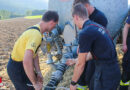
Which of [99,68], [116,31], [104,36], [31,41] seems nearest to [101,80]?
[99,68]

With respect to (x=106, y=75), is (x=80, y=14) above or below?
above

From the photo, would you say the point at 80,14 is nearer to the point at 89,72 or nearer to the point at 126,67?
the point at 89,72

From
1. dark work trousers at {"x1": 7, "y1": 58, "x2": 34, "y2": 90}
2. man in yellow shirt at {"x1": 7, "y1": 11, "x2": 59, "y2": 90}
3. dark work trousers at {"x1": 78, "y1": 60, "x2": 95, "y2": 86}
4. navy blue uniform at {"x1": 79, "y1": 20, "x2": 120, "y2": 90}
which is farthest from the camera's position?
dark work trousers at {"x1": 78, "y1": 60, "x2": 95, "y2": 86}

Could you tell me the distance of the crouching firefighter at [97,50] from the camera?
2150 millimetres

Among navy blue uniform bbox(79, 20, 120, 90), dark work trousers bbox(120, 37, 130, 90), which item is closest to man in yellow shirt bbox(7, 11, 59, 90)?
A: navy blue uniform bbox(79, 20, 120, 90)

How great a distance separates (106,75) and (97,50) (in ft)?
1.16

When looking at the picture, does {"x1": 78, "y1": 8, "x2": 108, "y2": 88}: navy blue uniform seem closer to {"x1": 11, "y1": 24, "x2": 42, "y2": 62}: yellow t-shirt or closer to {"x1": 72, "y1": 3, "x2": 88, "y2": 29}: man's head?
{"x1": 72, "y1": 3, "x2": 88, "y2": 29}: man's head

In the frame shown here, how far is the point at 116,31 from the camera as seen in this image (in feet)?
13.3

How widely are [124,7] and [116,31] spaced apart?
0.54 meters

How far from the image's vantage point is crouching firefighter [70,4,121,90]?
7.06ft

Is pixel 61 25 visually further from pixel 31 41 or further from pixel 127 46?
pixel 31 41

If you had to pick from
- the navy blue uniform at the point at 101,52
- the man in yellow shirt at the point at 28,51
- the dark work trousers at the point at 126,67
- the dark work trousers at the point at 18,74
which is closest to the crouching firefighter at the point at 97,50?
the navy blue uniform at the point at 101,52

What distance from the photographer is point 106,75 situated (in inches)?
91.3

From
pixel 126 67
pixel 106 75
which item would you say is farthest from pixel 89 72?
pixel 126 67
